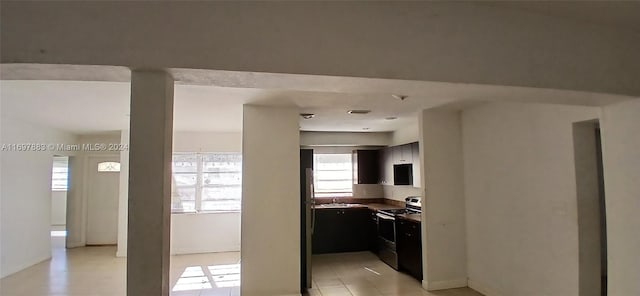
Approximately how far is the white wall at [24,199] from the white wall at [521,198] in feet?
19.9

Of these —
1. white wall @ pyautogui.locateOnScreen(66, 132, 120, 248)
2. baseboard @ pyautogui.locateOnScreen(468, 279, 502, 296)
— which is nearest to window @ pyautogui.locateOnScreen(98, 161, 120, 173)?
white wall @ pyautogui.locateOnScreen(66, 132, 120, 248)

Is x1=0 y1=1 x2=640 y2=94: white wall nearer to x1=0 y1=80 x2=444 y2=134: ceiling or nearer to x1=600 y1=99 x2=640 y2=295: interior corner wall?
x1=600 y1=99 x2=640 y2=295: interior corner wall

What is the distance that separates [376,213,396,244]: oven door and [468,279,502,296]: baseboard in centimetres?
125

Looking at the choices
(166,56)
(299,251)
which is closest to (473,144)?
(299,251)

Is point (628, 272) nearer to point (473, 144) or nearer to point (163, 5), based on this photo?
point (473, 144)

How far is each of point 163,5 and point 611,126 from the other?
2.97m

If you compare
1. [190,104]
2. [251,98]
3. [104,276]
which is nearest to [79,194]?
[104,276]

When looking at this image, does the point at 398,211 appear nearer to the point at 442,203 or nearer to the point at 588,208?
the point at 442,203

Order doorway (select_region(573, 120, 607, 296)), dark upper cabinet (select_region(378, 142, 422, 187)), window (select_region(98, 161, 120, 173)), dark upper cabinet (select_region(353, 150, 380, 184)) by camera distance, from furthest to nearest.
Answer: window (select_region(98, 161, 120, 173))
dark upper cabinet (select_region(353, 150, 380, 184))
dark upper cabinet (select_region(378, 142, 422, 187))
doorway (select_region(573, 120, 607, 296))

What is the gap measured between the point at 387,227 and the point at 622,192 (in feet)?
11.2

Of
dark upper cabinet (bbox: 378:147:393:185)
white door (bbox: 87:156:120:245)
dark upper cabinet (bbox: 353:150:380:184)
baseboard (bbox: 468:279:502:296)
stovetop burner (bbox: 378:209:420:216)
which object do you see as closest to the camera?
baseboard (bbox: 468:279:502:296)

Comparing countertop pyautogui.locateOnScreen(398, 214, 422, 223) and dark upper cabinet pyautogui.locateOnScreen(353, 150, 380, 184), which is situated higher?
dark upper cabinet pyautogui.locateOnScreen(353, 150, 380, 184)

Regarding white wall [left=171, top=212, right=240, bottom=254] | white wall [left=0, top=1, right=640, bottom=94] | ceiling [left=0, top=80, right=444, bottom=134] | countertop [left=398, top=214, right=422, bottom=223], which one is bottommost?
white wall [left=171, top=212, right=240, bottom=254]

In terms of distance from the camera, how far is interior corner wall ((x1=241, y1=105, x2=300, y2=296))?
395cm
